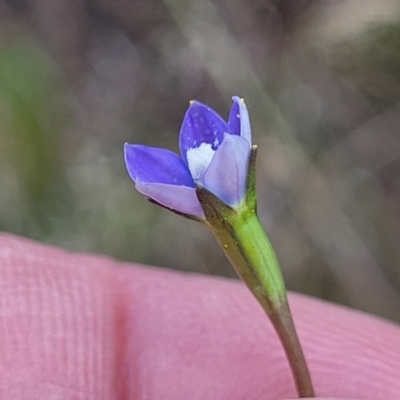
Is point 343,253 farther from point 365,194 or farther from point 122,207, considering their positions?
point 122,207

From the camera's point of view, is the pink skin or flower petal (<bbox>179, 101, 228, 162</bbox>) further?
the pink skin

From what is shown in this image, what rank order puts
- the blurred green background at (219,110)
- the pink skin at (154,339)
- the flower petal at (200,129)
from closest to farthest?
the flower petal at (200,129) → the pink skin at (154,339) → the blurred green background at (219,110)

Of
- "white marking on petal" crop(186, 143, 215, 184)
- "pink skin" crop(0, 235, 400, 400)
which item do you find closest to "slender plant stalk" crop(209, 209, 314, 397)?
"white marking on petal" crop(186, 143, 215, 184)

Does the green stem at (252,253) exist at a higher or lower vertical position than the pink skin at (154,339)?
higher

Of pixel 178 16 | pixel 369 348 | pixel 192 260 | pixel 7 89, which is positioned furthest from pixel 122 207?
pixel 369 348

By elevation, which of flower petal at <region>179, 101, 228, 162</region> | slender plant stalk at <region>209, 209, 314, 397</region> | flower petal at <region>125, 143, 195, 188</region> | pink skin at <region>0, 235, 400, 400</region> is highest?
flower petal at <region>179, 101, 228, 162</region>

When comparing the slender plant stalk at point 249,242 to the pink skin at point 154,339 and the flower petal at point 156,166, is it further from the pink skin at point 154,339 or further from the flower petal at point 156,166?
the pink skin at point 154,339

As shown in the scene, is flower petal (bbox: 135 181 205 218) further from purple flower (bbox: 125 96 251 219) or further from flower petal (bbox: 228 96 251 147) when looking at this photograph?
flower petal (bbox: 228 96 251 147)

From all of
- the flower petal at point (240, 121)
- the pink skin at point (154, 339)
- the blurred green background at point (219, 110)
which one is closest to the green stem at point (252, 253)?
the flower petal at point (240, 121)
